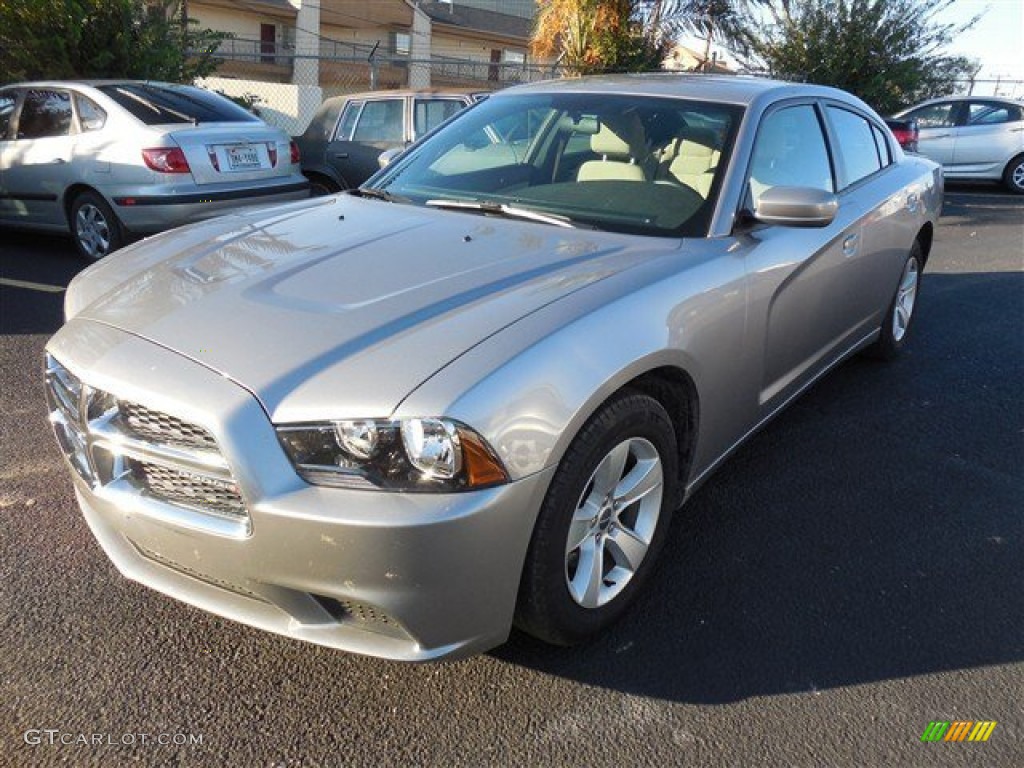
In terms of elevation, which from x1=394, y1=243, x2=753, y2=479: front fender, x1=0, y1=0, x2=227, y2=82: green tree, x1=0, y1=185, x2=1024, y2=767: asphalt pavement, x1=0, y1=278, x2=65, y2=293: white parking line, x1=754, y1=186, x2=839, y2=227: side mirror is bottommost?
x1=0, y1=185, x2=1024, y2=767: asphalt pavement

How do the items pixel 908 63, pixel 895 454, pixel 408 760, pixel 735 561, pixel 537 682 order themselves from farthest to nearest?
pixel 908 63 → pixel 895 454 → pixel 735 561 → pixel 537 682 → pixel 408 760

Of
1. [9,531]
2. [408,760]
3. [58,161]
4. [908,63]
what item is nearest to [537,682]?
[408,760]

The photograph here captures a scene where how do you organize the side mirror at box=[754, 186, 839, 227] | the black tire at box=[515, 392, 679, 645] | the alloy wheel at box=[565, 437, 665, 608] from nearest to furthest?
the black tire at box=[515, 392, 679, 645] < the alloy wheel at box=[565, 437, 665, 608] < the side mirror at box=[754, 186, 839, 227]

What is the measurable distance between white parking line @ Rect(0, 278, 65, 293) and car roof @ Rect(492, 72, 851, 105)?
3.88 meters

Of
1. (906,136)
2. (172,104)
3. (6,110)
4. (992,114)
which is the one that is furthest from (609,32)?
(6,110)

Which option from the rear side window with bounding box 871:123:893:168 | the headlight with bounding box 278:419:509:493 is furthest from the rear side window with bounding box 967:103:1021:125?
the headlight with bounding box 278:419:509:493

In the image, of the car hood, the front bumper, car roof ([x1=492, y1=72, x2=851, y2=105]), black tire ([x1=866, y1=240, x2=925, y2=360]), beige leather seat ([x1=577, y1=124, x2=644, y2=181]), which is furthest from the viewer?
black tire ([x1=866, y1=240, x2=925, y2=360])

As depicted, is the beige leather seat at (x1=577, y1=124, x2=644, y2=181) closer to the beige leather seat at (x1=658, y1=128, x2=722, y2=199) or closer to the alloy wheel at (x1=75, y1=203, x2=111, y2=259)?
the beige leather seat at (x1=658, y1=128, x2=722, y2=199)

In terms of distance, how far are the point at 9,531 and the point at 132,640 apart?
34.7 inches

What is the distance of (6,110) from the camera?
25.3 ft

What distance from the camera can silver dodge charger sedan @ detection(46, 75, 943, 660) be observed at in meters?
1.97

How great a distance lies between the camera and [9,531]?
3.01 metres

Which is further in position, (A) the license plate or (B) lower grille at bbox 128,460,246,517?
(A) the license plate

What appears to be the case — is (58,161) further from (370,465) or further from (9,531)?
(370,465)
